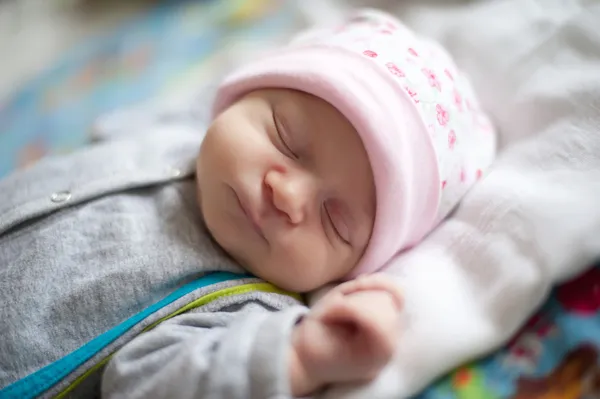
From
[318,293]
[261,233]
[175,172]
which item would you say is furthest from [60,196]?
[318,293]

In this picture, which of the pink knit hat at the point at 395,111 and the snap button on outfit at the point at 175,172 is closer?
the pink knit hat at the point at 395,111

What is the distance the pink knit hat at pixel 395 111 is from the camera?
0.82m

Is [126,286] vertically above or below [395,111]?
below

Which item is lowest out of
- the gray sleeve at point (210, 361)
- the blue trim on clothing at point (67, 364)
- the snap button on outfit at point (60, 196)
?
the blue trim on clothing at point (67, 364)

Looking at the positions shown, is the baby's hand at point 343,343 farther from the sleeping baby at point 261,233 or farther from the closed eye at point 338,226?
the closed eye at point 338,226

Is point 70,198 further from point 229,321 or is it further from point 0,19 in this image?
point 0,19

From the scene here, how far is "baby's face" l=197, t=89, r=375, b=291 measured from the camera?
822 millimetres

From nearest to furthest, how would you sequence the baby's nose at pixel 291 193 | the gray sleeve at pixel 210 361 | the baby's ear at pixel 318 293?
the gray sleeve at pixel 210 361, the baby's nose at pixel 291 193, the baby's ear at pixel 318 293

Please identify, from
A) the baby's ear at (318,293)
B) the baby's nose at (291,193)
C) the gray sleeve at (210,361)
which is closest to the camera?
the gray sleeve at (210,361)

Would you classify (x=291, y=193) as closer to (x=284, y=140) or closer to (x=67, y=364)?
(x=284, y=140)

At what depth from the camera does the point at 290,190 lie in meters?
0.79

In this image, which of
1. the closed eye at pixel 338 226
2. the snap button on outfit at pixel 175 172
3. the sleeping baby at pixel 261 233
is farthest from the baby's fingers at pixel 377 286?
the snap button on outfit at pixel 175 172

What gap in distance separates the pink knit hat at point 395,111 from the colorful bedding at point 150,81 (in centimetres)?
22

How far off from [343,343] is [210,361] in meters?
0.16
